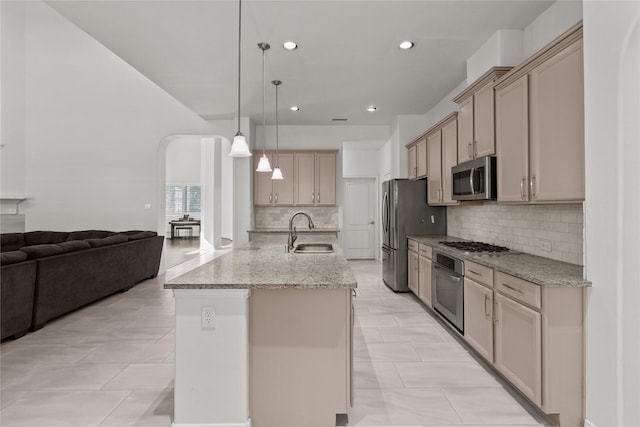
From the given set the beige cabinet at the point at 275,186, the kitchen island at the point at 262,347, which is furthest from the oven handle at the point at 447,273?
the beige cabinet at the point at 275,186

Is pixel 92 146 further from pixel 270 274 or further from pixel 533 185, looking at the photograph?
pixel 533 185

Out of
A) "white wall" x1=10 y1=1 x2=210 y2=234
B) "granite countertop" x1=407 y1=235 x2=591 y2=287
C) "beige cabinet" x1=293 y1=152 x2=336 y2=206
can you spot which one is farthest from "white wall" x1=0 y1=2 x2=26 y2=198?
"granite countertop" x1=407 y1=235 x2=591 y2=287

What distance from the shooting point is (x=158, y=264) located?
657cm

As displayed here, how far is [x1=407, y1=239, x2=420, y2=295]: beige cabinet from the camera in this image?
4723 mm

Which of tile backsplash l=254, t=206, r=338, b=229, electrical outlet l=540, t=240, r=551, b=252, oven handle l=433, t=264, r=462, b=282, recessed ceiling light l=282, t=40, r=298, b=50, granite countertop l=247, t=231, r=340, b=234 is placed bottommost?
oven handle l=433, t=264, r=462, b=282

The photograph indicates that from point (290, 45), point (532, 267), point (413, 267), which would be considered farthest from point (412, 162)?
point (532, 267)

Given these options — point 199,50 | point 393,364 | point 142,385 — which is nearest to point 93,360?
point 142,385

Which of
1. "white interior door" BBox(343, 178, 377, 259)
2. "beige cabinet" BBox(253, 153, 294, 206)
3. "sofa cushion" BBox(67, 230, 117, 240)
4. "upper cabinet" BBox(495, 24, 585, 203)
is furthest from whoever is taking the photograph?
"white interior door" BBox(343, 178, 377, 259)

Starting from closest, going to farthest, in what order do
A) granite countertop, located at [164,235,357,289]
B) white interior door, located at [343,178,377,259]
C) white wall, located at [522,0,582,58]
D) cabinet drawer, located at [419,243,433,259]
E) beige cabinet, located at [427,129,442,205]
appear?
granite countertop, located at [164,235,357,289], white wall, located at [522,0,582,58], cabinet drawer, located at [419,243,433,259], beige cabinet, located at [427,129,442,205], white interior door, located at [343,178,377,259]

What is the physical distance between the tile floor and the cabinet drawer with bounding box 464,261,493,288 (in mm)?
699

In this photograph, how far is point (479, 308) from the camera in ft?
9.41

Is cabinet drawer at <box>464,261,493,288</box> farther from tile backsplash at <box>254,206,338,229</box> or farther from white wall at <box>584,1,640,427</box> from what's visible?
tile backsplash at <box>254,206,338,229</box>

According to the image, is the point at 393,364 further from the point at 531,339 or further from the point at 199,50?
the point at 199,50

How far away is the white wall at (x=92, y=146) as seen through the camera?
6926 millimetres
